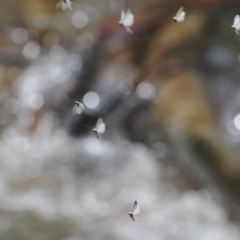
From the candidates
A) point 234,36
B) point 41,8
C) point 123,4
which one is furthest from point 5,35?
point 234,36

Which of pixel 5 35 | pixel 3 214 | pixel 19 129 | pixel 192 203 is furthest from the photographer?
pixel 5 35

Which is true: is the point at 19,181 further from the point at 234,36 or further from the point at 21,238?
the point at 234,36

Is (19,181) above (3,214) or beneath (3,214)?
above

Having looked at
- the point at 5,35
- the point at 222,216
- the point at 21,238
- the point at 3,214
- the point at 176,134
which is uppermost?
the point at 5,35

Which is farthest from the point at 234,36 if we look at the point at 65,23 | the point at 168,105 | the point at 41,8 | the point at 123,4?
the point at 41,8

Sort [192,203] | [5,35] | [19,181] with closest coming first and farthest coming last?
1. [192,203]
2. [19,181]
3. [5,35]

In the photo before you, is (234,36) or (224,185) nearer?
(224,185)

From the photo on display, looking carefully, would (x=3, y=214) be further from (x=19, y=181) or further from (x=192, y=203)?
(x=192, y=203)
